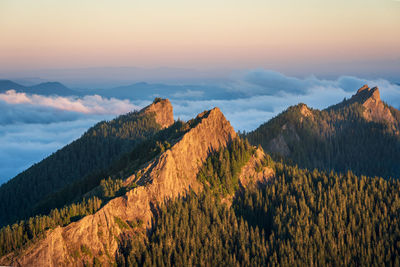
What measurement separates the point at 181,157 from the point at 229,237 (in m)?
31.4

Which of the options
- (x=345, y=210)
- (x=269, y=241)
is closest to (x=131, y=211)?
(x=269, y=241)

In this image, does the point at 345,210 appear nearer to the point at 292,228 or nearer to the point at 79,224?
the point at 292,228

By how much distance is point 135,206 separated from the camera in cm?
12169

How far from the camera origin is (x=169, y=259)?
118m

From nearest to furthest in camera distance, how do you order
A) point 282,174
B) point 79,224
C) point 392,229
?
point 79,224
point 392,229
point 282,174

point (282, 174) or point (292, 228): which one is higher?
point (282, 174)

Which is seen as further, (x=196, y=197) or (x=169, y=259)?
(x=196, y=197)

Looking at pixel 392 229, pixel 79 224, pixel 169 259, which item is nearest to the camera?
pixel 79 224

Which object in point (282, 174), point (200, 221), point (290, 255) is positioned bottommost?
point (290, 255)

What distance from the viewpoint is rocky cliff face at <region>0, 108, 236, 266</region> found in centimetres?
9944

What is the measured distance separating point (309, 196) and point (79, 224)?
8573cm

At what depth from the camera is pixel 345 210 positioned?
150m

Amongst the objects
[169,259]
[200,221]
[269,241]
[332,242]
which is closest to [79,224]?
[169,259]

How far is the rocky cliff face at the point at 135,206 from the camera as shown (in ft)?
326
